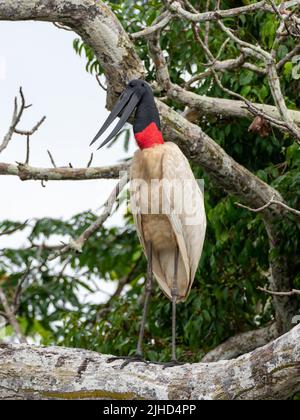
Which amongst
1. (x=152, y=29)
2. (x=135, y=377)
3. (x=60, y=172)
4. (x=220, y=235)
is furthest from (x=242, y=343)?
(x=135, y=377)

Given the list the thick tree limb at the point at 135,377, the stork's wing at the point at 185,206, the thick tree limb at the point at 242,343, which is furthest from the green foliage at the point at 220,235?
the thick tree limb at the point at 135,377

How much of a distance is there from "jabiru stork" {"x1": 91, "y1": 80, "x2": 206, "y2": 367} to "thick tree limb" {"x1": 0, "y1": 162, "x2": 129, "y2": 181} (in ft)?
1.86

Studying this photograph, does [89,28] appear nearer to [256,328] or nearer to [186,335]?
[186,335]

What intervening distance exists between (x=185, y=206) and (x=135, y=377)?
131 centimetres

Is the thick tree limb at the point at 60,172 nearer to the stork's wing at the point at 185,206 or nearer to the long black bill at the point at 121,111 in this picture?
the long black bill at the point at 121,111

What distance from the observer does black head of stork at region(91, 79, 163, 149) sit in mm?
6375

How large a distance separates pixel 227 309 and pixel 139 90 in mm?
2368

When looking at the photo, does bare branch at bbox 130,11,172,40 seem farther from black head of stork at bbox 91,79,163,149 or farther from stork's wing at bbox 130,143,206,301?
stork's wing at bbox 130,143,206,301

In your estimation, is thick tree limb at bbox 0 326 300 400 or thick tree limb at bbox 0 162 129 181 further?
thick tree limb at bbox 0 162 129 181

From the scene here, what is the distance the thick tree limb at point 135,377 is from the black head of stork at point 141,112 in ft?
4.72

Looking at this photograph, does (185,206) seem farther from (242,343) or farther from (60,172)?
(242,343)

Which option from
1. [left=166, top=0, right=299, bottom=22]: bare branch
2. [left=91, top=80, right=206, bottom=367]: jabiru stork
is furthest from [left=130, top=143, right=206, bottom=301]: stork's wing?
[left=166, top=0, right=299, bottom=22]: bare branch

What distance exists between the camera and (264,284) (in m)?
8.34

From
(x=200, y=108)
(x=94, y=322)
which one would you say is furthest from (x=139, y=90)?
(x=94, y=322)
